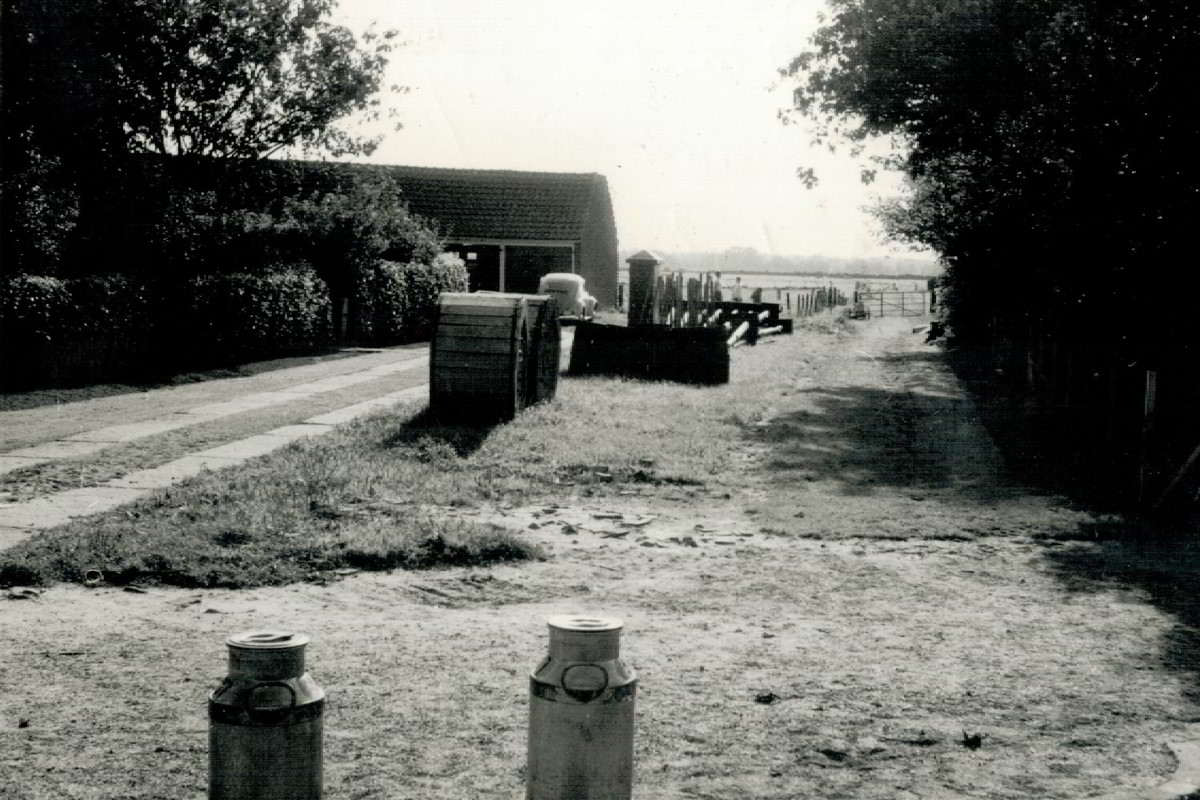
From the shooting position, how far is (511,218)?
48.5 m

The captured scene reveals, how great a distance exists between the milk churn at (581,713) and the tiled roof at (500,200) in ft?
143

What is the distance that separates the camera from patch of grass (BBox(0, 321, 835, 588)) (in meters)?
7.71

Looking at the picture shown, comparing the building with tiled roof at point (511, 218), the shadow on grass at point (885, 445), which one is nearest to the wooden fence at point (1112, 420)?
the shadow on grass at point (885, 445)

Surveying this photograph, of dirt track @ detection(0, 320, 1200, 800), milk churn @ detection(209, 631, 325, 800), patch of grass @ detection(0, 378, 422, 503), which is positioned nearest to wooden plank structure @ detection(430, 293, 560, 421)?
patch of grass @ detection(0, 378, 422, 503)

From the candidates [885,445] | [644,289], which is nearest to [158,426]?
[885,445]

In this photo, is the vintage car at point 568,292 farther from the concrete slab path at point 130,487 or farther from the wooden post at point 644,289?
the concrete slab path at point 130,487

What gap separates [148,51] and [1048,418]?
54.6 ft

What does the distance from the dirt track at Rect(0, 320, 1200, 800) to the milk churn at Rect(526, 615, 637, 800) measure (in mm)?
675

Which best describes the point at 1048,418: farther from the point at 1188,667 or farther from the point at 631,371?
the point at 1188,667

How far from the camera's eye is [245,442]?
41.5 feet

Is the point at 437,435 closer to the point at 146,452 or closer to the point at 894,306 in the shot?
the point at 146,452

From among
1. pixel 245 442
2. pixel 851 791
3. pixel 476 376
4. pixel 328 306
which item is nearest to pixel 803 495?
pixel 476 376

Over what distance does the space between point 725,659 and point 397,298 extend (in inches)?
950

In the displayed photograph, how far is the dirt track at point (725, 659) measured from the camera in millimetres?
4664
